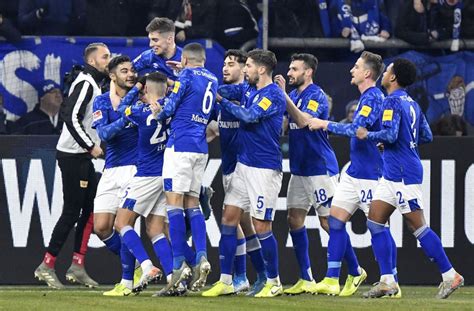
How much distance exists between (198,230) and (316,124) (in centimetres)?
147

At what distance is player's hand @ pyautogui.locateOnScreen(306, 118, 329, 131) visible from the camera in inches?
512

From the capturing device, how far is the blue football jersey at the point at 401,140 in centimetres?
1274

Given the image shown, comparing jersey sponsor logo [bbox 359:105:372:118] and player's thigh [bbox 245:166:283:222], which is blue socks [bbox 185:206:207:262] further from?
jersey sponsor logo [bbox 359:105:372:118]

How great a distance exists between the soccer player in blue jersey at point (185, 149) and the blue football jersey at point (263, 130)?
301 mm

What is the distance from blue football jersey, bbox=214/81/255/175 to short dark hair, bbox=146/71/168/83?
742 mm

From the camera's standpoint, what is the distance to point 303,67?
13.6m

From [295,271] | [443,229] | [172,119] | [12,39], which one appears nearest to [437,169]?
[443,229]

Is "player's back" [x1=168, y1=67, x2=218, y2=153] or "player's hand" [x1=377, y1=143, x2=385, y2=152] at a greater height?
"player's back" [x1=168, y1=67, x2=218, y2=153]

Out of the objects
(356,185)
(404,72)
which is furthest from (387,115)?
(356,185)

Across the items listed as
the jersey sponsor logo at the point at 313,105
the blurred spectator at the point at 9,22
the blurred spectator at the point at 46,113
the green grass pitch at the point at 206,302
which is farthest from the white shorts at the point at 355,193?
the blurred spectator at the point at 9,22

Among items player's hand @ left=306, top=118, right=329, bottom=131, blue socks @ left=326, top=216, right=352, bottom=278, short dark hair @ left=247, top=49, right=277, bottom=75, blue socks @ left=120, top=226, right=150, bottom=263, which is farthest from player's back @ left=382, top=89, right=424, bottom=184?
blue socks @ left=120, top=226, right=150, bottom=263

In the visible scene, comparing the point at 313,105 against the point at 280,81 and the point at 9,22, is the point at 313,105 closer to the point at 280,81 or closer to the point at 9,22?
the point at 280,81

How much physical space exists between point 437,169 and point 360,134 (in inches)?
113

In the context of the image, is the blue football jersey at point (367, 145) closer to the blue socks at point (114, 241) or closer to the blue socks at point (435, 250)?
the blue socks at point (435, 250)
